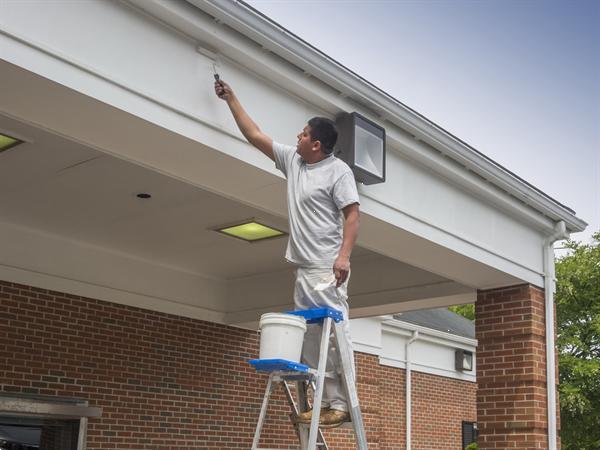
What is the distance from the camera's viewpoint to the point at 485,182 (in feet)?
28.8

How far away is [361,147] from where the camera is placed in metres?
6.95

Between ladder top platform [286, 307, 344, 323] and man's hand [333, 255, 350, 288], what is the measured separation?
18cm

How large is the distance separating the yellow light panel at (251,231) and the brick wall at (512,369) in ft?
8.57

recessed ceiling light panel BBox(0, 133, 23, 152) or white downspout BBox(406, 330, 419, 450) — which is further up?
recessed ceiling light panel BBox(0, 133, 23, 152)

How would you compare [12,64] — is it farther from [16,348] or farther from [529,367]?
[529,367]

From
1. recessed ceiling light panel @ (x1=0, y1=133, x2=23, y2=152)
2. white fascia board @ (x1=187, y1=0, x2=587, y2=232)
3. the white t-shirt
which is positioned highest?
white fascia board @ (x1=187, y1=0, x2=587, y2=232)

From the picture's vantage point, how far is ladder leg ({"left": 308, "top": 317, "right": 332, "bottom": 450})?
167 inches

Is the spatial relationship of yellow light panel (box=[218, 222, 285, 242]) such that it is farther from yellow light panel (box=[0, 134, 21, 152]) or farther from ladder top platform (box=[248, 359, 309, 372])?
ladder top platform (box=[248, 359, 309, 372])

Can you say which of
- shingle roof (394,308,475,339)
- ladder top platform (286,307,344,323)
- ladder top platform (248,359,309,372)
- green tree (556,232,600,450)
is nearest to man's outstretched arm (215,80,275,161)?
ladder top platform (286,307,344,323)

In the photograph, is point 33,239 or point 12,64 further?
point 33,239

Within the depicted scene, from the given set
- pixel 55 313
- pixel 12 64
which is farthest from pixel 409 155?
pixel 55 313

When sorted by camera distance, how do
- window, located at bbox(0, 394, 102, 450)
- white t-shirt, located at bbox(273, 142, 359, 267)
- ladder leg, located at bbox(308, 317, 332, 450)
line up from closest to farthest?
1. ladder leg, located at bbox(308, 317, 332, 450)
2. white t-shirt, located at bbox(273, 142, 359, 267)
3. window, located at bbox(0, 394, 102, 450)

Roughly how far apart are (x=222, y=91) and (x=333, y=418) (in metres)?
2.39

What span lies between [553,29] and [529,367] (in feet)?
27.2
